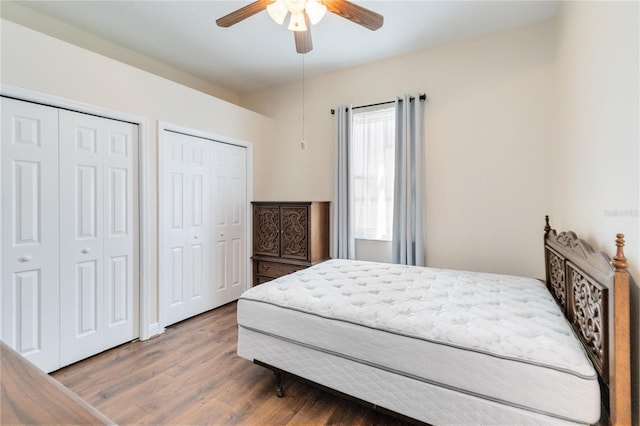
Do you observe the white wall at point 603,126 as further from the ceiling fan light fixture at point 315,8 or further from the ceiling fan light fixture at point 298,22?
the ceiling fan light fixture at point 298,22

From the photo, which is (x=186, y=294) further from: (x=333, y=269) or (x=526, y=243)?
(x=526, y=243)

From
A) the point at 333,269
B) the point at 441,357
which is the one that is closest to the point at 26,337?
the point at 333,269

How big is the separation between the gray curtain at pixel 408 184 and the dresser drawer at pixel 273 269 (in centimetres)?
122

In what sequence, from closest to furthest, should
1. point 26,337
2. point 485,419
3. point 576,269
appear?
point 485,419
point 576,269
point 26,337

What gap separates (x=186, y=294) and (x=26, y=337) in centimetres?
130

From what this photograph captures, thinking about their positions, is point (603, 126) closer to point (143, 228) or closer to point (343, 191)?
point (343, 191)

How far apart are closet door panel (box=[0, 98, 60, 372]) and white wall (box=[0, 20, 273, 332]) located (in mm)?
220

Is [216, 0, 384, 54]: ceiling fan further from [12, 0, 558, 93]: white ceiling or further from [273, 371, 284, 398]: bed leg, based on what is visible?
[273, 371, 284, 398]: bed leg

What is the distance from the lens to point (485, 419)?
134 centimetres

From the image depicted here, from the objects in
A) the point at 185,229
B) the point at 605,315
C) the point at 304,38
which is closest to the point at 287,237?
the point at 185,229

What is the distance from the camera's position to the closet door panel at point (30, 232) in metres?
2.05

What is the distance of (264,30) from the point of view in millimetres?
2902

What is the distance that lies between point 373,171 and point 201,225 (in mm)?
2089

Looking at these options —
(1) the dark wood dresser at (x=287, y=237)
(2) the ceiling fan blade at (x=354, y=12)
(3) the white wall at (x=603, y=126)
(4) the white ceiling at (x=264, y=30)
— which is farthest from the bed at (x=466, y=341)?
(4) the white ceiling at (x=264, y=30)
